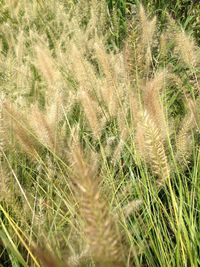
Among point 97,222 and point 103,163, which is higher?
point 97,222

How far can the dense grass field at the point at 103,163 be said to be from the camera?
848mm

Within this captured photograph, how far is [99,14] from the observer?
280 centimetres

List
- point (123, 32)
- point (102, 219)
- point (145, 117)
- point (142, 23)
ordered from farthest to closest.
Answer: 1. point (123, 32)
2. point (142, 23)
3. point (145, 117)
4. point (102, 219)

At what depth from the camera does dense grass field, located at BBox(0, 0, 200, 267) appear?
0.85m

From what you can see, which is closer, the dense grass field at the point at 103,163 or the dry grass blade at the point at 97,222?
the dry grass blade at the point at 97,222

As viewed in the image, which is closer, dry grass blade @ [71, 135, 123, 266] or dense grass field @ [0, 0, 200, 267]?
dry grass blade @ [71, 135, 123, 266]

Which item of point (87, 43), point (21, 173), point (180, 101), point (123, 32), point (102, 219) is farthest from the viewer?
point (123, 32)

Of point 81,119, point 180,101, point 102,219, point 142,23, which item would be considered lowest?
point 180,101

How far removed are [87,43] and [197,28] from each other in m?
0.69

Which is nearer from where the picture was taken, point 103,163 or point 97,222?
→ point 97,222

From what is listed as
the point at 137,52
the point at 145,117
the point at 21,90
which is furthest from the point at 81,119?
the point at 145,117

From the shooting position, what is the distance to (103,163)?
4.09ft

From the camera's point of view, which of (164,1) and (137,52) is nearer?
(137,52)

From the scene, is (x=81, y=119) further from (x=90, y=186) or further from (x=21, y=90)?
(x=90, y=186)
